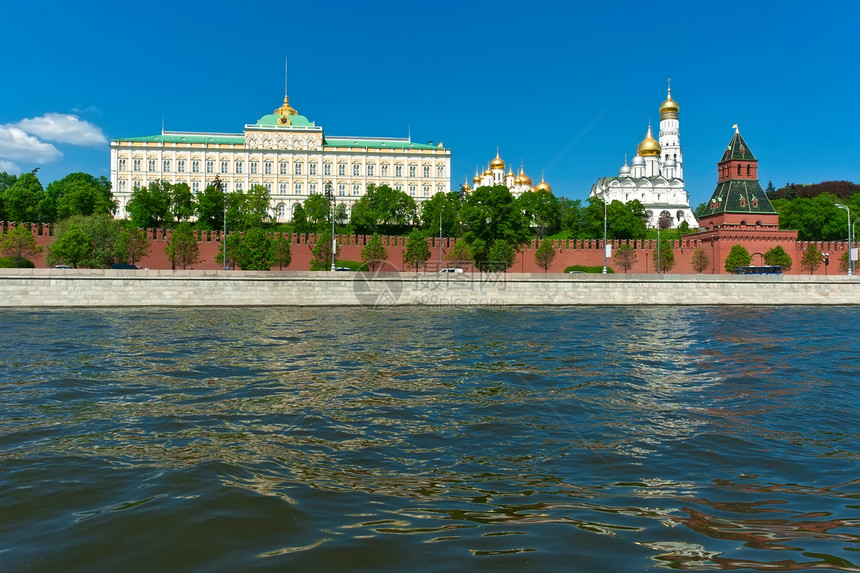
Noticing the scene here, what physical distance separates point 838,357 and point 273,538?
14382 mm

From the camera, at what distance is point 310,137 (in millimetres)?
87125

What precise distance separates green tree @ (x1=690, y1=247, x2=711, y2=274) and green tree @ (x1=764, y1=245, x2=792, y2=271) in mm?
4214

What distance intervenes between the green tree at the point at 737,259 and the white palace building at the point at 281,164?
4730 centimetres

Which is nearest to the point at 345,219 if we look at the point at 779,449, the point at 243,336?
the point at 243,336

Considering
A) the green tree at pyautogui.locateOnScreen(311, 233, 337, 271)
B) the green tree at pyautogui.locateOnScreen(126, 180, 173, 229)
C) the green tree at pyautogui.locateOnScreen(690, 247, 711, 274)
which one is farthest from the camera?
the green tree at pyautogui.locateOnScreen(126, 180, 173, 229)

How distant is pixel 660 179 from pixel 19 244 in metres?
74.7

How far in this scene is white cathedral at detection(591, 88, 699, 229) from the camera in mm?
84938

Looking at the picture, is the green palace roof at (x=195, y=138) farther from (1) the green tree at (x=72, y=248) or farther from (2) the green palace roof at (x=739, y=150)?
(2) the green palace roof at (x=739, y=150)

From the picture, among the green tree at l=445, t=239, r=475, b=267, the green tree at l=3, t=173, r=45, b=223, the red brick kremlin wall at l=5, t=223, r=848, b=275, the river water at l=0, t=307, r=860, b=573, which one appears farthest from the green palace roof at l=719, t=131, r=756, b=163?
the green tree at l=3, t=173, r=45, b=223

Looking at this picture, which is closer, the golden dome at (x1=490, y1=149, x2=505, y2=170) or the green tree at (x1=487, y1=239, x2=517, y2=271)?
the green tree at (x1=487, y1=239, x2=517, y2=271)

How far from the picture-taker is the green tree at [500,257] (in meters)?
46.1

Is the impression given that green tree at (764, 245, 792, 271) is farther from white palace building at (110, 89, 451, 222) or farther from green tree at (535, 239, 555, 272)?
white palace building at (110, 89, 451, 222)

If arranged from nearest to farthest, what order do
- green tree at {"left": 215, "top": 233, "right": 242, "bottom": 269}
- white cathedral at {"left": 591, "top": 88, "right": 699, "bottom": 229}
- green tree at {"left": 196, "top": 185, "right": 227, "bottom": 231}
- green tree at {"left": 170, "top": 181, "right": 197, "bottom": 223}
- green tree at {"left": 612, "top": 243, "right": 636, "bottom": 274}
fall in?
green tree at {"left": 215, "top": 233, "right": 242, "bottom": 269} < green tree at {"left": 612, "top": 243, "right": 636, "bottom": 274} < green tree at {"left": 196, "top": 185, "right": 227, "bottom": 231} < green tree at {"left": 170, "top": 181, "right": 197, "bottom": 223} < white cathedral at {"left": 591, "top": 88, "right": 699, "bottom": 229}

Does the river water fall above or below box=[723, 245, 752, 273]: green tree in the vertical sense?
below
